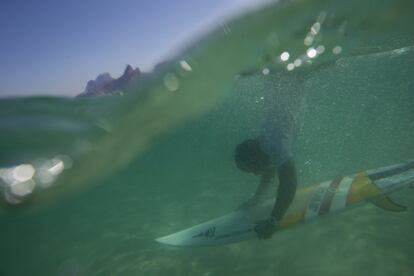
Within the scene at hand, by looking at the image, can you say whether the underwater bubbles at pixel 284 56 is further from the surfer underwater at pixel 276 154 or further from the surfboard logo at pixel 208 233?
the surfboard logo at pixel 208 233

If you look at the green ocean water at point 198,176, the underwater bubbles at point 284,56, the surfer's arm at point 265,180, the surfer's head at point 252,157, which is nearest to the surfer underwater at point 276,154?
the surfer's head at point 252,157

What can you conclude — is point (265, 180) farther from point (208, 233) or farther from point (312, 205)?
point (208, 233)

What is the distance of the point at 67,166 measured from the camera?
1434 centimetres

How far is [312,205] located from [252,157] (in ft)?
8.85

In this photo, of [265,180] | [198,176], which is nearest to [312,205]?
[265,180]

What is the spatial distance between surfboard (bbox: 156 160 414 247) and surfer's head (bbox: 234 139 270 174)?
2.10 metres

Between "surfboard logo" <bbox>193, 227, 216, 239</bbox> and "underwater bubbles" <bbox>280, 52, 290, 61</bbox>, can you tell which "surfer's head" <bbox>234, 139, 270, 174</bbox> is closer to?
"surfboard logo" <bbox>193, 227, 216, 239</bbox>

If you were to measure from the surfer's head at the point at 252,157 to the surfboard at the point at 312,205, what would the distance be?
2102mm

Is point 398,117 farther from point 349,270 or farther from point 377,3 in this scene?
point 349,270

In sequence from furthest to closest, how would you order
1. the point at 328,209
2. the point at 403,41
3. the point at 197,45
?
the point at 403,41 < the point at 197,45 < the point at 328,209

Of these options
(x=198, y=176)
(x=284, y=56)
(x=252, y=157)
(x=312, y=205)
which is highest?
(x=284, y=56)

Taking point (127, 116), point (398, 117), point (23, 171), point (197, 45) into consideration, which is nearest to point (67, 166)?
point (23, 171)

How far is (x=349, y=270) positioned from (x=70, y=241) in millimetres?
10116

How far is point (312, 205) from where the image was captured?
25.9 ft
